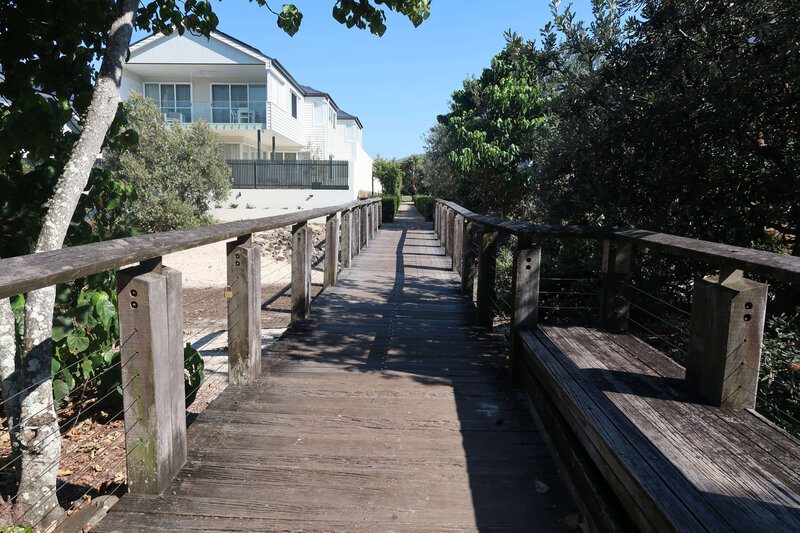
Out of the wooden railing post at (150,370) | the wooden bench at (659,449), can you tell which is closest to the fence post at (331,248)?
the wooden bench at (659,449)

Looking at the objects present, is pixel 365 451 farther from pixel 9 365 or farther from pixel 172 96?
pixel 172 96

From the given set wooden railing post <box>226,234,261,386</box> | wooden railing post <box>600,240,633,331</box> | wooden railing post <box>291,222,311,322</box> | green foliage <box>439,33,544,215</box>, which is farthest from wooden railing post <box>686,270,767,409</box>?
green foliage <box>439,33,544,215</box>

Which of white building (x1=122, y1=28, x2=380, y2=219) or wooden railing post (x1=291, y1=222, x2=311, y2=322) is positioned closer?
wooden railing post (x1=291, y1=222, x2=311, y2=322)

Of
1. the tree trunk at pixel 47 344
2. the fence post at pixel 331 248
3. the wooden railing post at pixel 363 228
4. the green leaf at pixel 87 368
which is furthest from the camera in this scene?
the wooden railing post at pixel 363 228

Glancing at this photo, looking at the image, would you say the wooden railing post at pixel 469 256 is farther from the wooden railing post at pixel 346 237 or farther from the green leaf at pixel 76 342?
the green leaf at pixel 76 342

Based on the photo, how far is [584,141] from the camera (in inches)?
242

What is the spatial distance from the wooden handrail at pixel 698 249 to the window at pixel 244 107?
23.6 metres

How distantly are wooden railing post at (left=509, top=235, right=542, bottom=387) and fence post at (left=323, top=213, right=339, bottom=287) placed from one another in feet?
11.9

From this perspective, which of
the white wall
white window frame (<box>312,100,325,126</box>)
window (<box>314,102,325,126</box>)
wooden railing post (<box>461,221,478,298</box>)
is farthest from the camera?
window (<box>314,102,325,126</box>)

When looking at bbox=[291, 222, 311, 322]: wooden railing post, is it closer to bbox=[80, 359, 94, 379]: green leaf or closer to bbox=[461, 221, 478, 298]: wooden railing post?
bbox=[80, 359, 94, 379]: green leaf

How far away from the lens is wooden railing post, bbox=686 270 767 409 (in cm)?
243

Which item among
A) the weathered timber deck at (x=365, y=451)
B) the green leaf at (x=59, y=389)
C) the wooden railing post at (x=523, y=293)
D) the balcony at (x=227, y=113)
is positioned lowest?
the green leaf at (x=59, y=389)

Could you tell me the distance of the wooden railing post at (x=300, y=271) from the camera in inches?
212

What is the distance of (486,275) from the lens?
18.0 feet
